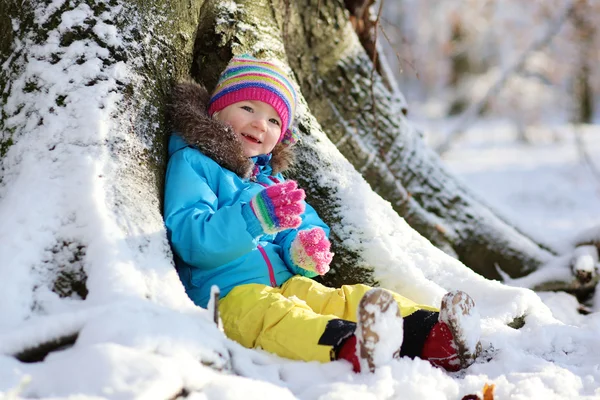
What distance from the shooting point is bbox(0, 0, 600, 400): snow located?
4.96 ft

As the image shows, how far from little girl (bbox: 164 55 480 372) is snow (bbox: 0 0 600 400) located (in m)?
0.09

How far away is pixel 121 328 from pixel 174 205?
682 mm

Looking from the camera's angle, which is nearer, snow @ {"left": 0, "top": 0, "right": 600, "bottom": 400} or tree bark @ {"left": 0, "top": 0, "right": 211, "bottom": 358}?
snow @ {"left": 0, "top": 0, "right": 600, "bottom": 400}

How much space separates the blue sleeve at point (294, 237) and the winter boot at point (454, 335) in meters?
0.61

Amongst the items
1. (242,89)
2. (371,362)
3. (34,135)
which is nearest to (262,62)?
(242,89)

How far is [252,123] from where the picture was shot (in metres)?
2.54

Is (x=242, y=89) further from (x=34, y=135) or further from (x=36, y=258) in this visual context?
(x=36, y=258)

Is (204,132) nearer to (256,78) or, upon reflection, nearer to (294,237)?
(256,78)

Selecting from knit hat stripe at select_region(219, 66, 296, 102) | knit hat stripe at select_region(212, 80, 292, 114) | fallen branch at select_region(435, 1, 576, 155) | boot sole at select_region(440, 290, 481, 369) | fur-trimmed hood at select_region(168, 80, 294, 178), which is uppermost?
fallen branch at select_region(435, 1, 576, 155)

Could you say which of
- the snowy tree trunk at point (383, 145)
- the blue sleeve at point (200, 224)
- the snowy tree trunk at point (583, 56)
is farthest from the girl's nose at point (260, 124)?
the snowy tree trunk at point (583, 56)

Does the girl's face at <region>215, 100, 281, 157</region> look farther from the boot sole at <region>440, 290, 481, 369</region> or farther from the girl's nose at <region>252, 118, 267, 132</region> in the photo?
the boot sole at <region>440, 290, 481, 369</region>

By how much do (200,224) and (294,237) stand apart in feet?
1.62

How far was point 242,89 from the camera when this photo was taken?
2.54 metres

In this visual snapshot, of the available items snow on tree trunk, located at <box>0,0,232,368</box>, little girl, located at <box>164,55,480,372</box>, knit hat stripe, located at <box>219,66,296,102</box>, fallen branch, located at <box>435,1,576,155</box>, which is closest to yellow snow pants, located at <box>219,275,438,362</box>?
little girl, located at <box>164,55,480,372</box>
